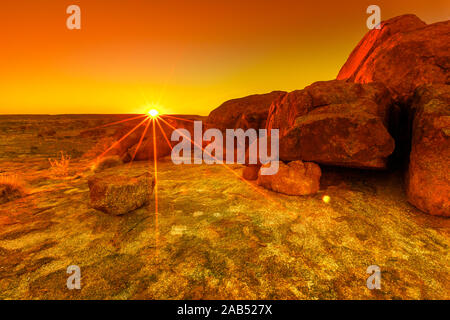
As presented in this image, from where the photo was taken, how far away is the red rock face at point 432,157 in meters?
3.16

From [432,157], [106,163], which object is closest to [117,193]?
[106,163]

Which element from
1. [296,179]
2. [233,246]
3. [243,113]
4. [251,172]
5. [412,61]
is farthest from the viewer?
[243,113]

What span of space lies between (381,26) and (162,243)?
394 inches

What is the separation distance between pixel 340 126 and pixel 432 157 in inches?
61.4

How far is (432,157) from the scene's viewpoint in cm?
332

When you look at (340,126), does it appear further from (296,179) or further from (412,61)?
(412,61)

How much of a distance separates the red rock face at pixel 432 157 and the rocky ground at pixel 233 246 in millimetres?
267

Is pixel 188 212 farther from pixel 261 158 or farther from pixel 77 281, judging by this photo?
pixel 261 158

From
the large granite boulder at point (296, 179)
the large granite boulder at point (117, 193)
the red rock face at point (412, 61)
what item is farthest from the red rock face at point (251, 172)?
the red rock face at point (412, 61)

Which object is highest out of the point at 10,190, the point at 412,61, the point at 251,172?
the point at 412,61

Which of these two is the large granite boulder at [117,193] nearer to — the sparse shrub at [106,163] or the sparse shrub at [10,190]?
the sparse shrub at [10,190]

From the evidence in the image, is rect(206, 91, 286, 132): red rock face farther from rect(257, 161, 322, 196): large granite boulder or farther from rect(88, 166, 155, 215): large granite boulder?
rect(88, 166, 155, 215): large granite boulder

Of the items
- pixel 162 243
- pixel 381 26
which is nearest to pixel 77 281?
pixel 162 243

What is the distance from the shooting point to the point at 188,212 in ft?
11.7
